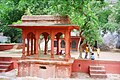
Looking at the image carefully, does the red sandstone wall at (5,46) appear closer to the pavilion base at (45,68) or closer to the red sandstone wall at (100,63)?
the red sandstone wall at (100,63)

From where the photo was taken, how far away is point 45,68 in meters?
15.6

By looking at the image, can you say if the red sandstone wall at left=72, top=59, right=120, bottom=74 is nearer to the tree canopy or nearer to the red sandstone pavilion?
the red sandstone pavilion

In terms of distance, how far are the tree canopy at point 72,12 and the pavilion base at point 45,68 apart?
3323 millimetres

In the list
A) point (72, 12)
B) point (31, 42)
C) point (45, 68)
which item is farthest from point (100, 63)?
point (31, 42)

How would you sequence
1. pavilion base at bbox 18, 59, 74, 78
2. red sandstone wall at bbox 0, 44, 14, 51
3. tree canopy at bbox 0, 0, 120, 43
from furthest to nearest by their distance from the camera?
red sandstone wall at bbox 0, 44, 14, 51 → pavilion base at bbox 18, 59, 74, 78 → tree canopy at bbox 0, 0, 120, 43

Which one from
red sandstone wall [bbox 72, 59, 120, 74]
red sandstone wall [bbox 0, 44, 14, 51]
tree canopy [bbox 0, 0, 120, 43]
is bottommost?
red sandstone wall [bbox 72, 59, 120, 74]

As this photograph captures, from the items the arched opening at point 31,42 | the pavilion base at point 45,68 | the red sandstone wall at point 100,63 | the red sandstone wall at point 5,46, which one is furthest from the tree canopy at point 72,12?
the pavilion base at point 45,68

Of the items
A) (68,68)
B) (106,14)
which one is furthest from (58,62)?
(106,14)

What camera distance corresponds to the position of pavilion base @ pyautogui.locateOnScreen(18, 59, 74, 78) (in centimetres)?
1537

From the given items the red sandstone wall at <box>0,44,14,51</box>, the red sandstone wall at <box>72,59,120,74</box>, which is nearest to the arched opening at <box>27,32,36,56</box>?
the red sandstone wall at <box>72,59,120,74</box>

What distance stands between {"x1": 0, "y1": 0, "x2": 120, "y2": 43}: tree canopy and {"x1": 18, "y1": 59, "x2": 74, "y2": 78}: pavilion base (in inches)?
131

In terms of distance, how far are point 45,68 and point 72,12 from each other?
202 inches

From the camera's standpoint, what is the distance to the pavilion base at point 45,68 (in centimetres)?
1537

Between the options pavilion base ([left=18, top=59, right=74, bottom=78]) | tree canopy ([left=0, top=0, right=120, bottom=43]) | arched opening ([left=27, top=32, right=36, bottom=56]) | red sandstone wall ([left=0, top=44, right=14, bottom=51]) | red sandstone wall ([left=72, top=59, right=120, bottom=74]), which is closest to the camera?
tree canopy ([left=0, top=0, right=120, bottom=43])
